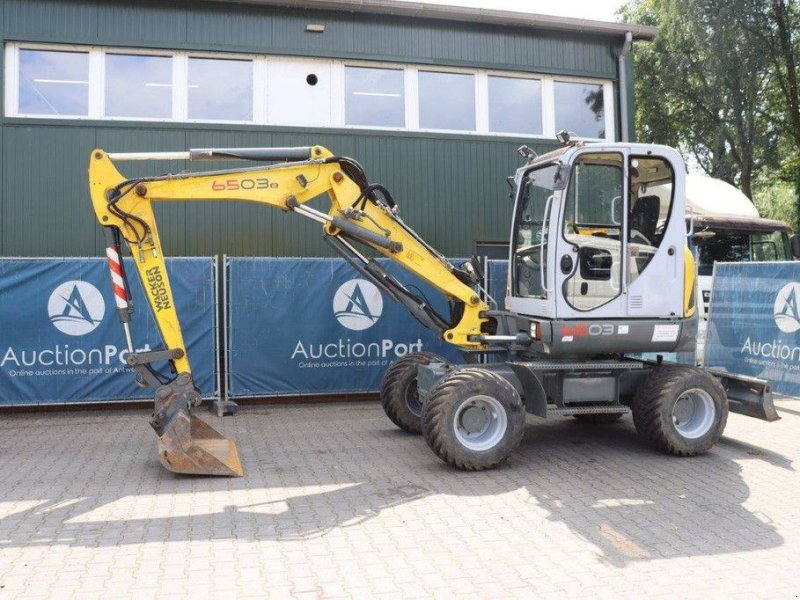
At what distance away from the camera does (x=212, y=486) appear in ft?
21.1

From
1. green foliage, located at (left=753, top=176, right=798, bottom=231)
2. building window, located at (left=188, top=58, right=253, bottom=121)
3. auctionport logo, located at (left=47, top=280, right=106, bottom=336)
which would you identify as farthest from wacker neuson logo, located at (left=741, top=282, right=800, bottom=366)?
green foliage, located at (left=753, top=176, right=798, bottom=231)

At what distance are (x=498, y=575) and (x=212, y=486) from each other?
3.00m

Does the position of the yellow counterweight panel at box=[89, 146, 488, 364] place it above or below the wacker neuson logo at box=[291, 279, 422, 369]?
above

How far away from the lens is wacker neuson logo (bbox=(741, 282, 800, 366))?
9781 millimetres

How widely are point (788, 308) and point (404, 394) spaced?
18.1ft

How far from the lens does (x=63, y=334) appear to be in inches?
381

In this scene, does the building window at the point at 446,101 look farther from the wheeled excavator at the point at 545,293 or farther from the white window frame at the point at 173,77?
the wheeled excavator at the point at 545,293

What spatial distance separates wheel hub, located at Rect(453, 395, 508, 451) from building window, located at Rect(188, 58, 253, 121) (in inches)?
271

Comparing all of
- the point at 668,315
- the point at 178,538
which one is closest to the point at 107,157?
the point at 178,538

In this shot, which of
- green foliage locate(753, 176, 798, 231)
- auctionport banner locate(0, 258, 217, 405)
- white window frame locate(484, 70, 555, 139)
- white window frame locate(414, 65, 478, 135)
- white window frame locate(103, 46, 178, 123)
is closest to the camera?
auctionport banner locate(0, 258, 217, 405)

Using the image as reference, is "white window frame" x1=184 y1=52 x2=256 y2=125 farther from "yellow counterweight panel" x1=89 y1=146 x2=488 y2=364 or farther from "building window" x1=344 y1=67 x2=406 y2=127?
"yellow counterweight panel" x1=89 y1=146 x2=488 y2=364

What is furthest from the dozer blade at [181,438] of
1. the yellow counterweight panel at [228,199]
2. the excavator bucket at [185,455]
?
the yellow counterweight panel at [228,199]

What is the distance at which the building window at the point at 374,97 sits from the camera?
12062 millimetres

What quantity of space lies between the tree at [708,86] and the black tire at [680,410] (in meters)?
18.4
